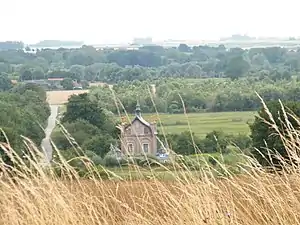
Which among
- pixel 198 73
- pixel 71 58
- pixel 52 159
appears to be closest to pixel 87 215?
pixel 52 159

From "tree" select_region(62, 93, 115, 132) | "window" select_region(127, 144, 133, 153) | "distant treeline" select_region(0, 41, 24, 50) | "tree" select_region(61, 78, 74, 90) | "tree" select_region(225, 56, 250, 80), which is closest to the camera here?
"window" select_region(127, 144, 133, 153)

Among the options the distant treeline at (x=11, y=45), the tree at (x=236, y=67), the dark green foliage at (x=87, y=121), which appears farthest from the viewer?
the distant treeline at (x=11, y=45)

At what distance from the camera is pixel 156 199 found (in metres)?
3.50

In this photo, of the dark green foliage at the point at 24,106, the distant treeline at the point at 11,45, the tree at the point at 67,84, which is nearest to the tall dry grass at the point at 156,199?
the dark green foliage at the point at 24,106

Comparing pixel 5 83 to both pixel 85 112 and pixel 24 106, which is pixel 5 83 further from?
pixel 85 112

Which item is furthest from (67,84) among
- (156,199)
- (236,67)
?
(156,199)

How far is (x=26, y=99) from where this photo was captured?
2005cm

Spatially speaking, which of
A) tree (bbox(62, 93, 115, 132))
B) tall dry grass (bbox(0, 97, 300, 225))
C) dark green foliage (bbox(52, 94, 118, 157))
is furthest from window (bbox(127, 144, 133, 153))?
tree (bbox(62, 93, 115, 132))

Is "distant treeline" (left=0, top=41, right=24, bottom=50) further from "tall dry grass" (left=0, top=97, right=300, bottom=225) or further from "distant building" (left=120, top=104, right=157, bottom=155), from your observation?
"tall dry grass" (left=0, top=97, right=300, bottom=225)

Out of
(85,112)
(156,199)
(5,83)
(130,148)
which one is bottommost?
(5,83)

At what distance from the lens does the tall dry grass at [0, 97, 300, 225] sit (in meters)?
3.01

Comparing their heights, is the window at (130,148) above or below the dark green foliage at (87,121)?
above

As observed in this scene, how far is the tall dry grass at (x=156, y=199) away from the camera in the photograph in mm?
3006

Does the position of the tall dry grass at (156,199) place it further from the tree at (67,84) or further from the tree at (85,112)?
the tree at (67,84)
